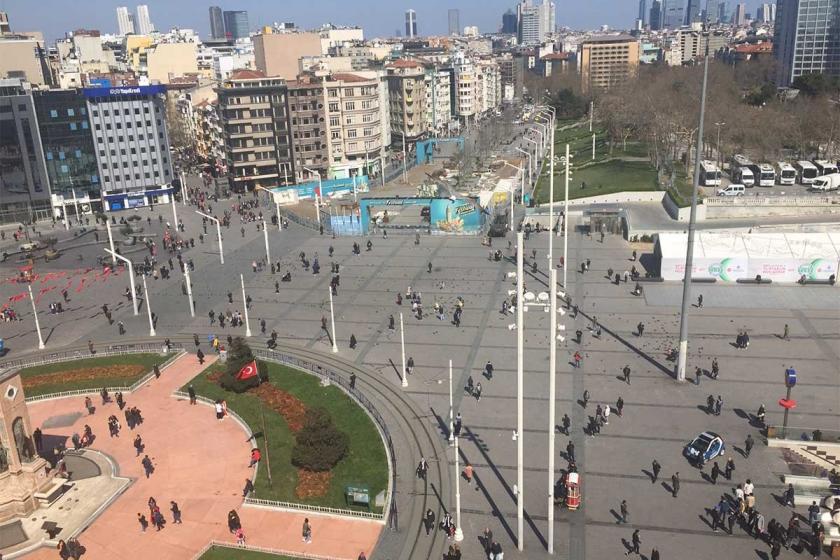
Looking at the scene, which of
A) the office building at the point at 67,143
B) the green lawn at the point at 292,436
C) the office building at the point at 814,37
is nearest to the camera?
the green lawn at the point at 292,436

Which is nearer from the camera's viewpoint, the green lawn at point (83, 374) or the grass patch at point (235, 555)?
the grass patch at point (235, 555)

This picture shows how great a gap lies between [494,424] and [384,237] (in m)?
38.7

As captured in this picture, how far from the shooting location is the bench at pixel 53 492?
27.9 meters

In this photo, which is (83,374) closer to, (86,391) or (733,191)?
(86,391)

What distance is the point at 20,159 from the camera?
262 ft

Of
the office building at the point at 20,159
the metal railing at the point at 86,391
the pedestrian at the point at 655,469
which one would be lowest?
the metal railing at the point at 86,391

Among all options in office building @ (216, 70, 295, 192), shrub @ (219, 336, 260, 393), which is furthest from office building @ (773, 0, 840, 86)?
shrub @ (219, 336, 260, 393)

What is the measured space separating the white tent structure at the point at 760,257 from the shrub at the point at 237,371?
101ft

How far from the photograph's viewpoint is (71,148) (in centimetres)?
8294

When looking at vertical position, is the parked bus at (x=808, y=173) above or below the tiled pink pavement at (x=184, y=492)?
above

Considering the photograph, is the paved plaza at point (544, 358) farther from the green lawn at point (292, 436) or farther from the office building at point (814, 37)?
the office building at point (814, 37)

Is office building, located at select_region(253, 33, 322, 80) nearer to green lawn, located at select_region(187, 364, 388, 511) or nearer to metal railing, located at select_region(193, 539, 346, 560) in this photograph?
green lawn, located at select_region(187, 364, 388, 511)

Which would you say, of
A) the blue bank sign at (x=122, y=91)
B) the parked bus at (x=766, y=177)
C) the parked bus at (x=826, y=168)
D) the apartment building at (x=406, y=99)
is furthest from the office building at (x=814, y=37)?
the blue bank sign at (x=122, y=91)

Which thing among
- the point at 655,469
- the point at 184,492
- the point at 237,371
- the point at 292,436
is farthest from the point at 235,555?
the point at 655,469
